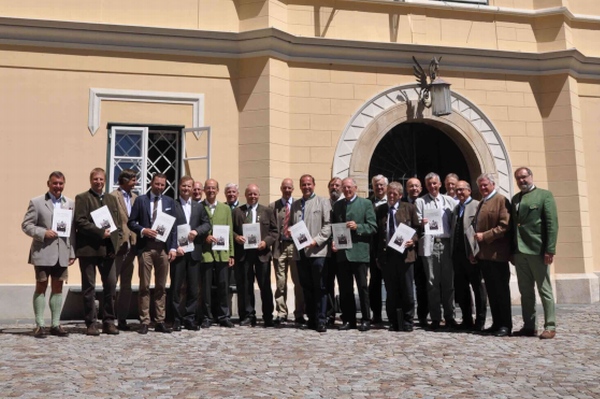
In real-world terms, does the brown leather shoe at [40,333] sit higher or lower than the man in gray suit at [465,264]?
lower

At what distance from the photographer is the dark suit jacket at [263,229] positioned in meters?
7.72

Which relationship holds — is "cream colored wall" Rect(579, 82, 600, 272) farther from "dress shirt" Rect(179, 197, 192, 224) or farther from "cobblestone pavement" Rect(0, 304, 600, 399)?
"dress shirt" Rect(179, 197, 192, 224)

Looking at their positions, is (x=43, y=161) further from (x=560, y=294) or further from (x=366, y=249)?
(x=560, y=294)

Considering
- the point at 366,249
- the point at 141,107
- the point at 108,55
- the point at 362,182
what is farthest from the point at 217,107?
the point at 366,249

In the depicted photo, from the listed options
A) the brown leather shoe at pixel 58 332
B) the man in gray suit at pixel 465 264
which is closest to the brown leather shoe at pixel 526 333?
the man in gray suit at pixel 465 264

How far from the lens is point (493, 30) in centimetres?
1105

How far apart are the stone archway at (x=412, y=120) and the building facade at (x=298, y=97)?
0.02 m

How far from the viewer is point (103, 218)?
272 inches

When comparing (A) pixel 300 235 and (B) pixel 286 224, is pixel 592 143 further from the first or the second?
(A) pixel 300 235

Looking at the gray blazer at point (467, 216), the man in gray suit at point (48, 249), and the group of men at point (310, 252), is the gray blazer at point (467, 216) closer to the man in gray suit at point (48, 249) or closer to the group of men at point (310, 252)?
the group of men at point (310, 252)

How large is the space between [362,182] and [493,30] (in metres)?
3.71

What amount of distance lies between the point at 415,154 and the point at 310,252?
4.20 m

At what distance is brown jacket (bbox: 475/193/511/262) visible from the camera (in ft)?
22.6

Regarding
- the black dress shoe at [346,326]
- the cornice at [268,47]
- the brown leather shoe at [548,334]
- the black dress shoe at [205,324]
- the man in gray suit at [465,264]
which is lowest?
the brown leather shoe at [548,334]
